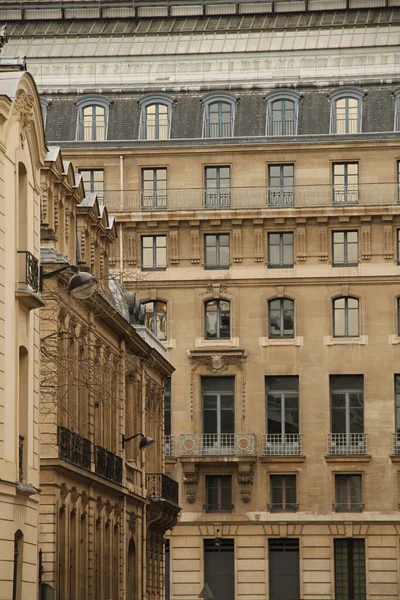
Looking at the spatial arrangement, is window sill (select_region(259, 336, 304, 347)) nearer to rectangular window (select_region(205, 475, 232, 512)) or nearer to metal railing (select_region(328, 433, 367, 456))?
metal railing (select_region(328, 433, 367, 456))

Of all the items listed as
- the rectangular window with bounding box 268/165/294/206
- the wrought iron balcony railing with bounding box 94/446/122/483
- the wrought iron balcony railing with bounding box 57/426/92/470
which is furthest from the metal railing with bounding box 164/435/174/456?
the wrought iron balcony railing with bounding box 57/426/92/470

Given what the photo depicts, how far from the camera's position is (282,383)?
76438mm

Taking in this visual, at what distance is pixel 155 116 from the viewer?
259ft

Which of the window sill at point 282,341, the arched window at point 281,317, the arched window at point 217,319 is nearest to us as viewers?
the window sill at point 282,341

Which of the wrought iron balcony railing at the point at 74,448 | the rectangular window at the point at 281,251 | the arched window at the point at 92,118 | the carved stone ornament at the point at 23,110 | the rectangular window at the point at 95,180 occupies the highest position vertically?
the arched window at the point at 92,118

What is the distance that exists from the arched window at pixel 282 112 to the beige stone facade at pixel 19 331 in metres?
44.0

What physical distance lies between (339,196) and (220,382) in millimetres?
10182

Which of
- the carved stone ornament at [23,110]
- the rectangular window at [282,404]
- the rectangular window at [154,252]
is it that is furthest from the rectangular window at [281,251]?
the carved stone ornament at [23,110]

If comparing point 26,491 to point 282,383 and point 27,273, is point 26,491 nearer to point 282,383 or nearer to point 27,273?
point 27,273

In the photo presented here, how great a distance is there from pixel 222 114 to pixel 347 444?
16600 mm

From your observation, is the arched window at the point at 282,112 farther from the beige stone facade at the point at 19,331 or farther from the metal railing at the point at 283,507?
the beige stone facade at the point at 19,331

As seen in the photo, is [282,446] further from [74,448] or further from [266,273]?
[74,448]

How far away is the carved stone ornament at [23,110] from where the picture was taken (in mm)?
32472

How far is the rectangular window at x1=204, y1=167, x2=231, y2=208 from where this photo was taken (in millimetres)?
77812
